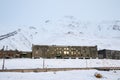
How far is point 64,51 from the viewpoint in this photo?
339ft

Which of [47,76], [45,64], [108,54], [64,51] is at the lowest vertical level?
[47,76]

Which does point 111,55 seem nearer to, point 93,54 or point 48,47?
point 93,54

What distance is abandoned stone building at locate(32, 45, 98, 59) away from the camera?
9988cm

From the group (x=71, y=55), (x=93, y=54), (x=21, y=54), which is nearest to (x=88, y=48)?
(x=93, y=54)

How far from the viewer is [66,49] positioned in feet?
340

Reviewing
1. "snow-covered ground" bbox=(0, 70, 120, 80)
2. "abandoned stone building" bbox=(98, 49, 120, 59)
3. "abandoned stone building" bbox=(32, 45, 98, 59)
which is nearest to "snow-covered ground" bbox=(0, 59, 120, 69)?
"snow-covered ground" bbox=(0, 70, 120, 80)

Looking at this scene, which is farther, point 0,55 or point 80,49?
point 80,49

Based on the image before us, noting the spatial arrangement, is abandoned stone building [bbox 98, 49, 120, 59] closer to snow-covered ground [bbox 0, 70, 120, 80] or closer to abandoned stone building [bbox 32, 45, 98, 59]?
abandoned stone building [bbox 32, 45, 98, 59]

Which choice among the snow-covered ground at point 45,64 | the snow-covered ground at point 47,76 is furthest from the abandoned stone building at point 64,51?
the snow-covered ground at point 47,76

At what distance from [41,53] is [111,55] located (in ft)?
161

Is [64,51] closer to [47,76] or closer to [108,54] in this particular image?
[108,54]

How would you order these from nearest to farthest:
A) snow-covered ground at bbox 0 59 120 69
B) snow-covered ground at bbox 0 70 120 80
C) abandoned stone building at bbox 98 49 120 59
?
snow-covered ground at bbox 0 70 120 80 → snow-covered ground at bbox 0 59 120 69 → abandoned stone building at bbox 98 49 120 59

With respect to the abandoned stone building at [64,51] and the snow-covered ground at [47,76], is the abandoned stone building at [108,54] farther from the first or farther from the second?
the snow-covered ground at [47,76]

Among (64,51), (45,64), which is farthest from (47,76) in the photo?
(64,51)
